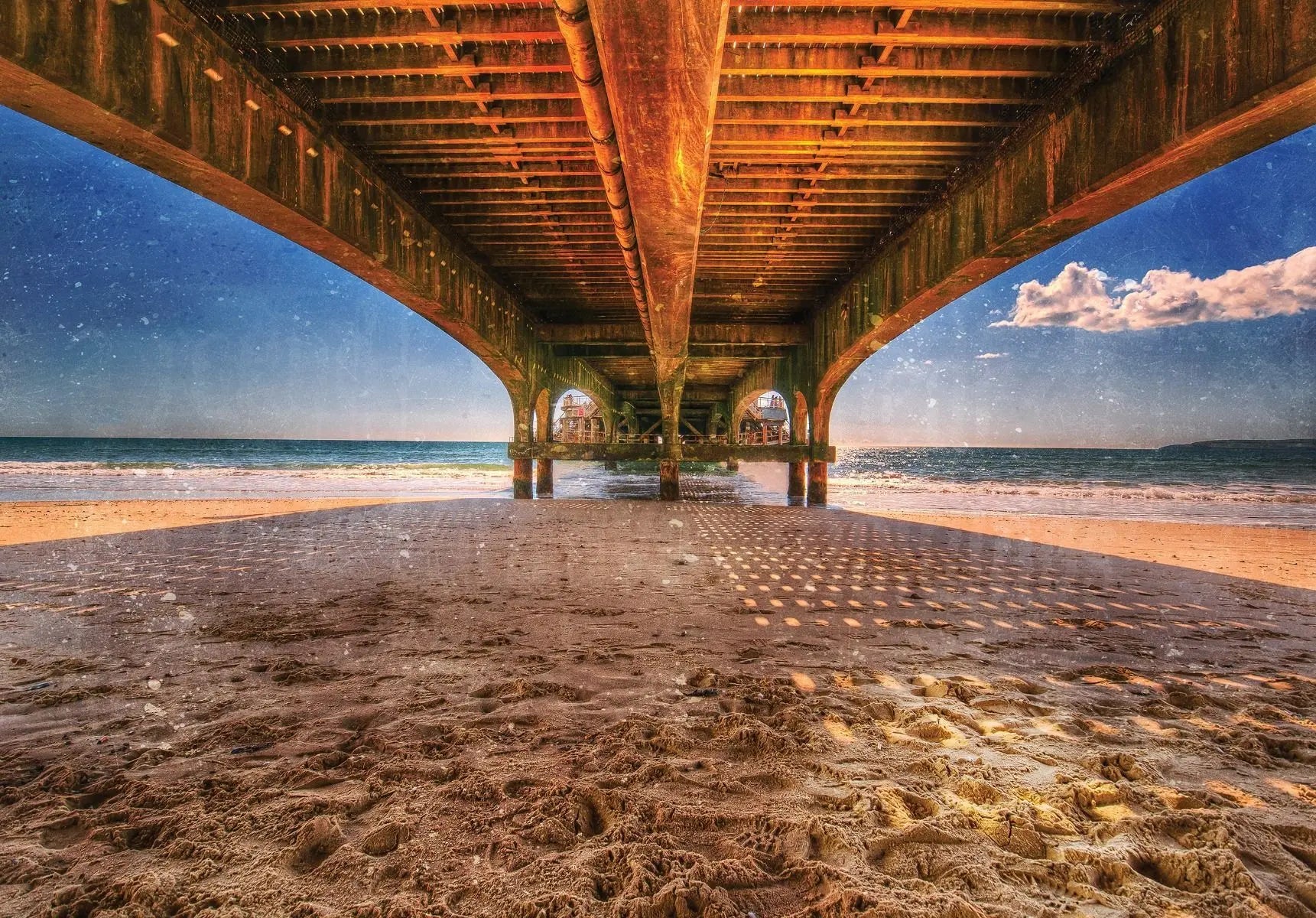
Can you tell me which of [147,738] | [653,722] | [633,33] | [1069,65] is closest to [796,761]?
[653,722]

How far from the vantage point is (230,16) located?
5457 millimetres

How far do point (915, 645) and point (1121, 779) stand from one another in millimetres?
1817

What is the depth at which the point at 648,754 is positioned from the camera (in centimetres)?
260

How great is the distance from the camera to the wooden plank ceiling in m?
5.47

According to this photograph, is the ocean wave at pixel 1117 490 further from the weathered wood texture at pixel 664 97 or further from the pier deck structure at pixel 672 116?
the weathered wood texture at pixel 664 97

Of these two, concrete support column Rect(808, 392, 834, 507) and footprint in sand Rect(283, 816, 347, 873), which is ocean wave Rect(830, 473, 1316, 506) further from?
footprint in sand Rect(283, 816, 347, 873)

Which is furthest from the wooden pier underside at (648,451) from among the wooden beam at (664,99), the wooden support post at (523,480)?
the wooden beam at (664,99)

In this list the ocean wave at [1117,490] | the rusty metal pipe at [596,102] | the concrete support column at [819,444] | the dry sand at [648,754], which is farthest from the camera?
the ocean wave at [1117,490]

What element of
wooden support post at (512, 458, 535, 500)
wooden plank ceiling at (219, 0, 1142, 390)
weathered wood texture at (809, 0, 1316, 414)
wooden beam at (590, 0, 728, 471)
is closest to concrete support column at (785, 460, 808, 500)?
wooden support post at (512, 458, 535, 500)

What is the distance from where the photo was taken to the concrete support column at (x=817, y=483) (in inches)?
671

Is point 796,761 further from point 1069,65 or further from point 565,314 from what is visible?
point 565,314

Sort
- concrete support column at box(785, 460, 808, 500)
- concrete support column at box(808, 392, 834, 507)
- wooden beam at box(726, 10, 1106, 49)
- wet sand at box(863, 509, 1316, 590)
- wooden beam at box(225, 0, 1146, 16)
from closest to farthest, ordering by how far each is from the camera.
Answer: wooden beam at box(225, 0, 1146, 16) < wooden beam at box(726, 10, 1106, 49) < wet sand at box(863, 509, 1316, 590) < concrete support column at box(808, 392, 834, 507) < concrete support column at box(785, 460, 808, 500)

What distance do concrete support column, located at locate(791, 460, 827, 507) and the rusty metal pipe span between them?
1131 cm

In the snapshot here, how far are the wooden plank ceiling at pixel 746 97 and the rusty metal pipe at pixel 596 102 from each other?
311mm
